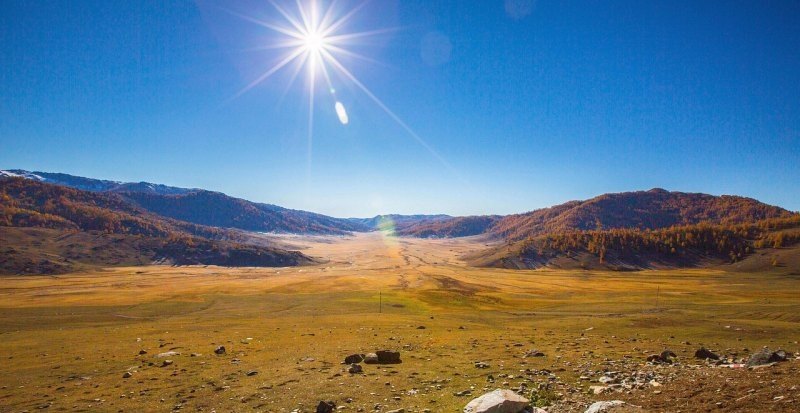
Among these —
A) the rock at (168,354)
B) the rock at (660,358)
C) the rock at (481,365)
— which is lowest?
the rock at (168,354)

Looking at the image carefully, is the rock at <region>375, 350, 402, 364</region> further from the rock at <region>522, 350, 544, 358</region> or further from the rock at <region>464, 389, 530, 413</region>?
the rock at <region>464, 389, 530, 413</region>

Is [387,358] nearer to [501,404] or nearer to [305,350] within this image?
[305,350]

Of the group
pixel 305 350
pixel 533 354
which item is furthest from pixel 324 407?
pixel 305 350

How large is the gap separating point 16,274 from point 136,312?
172141 mm

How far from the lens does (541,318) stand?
185 ft

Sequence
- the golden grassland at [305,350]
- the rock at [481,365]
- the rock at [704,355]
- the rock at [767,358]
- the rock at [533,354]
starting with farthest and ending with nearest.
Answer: the rock at [533,354] < the rock at [704,355] < the rock at [481,365] < the golden grassland at [305,350] < the rock at [767,358]

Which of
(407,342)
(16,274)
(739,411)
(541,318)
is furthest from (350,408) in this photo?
(16,274)

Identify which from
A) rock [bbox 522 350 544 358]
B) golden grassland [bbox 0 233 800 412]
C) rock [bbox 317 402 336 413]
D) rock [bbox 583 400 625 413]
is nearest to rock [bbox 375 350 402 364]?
golden grassland [bbox 0 233 800 412]

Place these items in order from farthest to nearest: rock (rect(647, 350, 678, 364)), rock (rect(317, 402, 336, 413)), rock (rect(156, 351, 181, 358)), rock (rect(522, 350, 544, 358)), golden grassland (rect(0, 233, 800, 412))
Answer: rock (rect(156, 351, 181, 358)), rock (rect(522, 350, 544, 358)), rock (rect(647, 350, 678, 364)), golden grassland (rect(0, 233, 800, 412)), rock (rect(317, 402, 336, 413))

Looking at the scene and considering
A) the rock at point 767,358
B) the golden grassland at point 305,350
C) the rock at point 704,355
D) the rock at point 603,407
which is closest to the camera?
the rock at point 603,407

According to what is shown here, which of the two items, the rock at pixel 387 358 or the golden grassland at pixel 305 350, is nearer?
the golden grassland at pixel 305 350

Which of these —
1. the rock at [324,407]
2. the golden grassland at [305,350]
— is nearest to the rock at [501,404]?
the golden grassland at [305,350]

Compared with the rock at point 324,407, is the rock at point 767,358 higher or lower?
higher

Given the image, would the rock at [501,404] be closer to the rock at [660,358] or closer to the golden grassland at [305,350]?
the golden grassland at [305,350]
